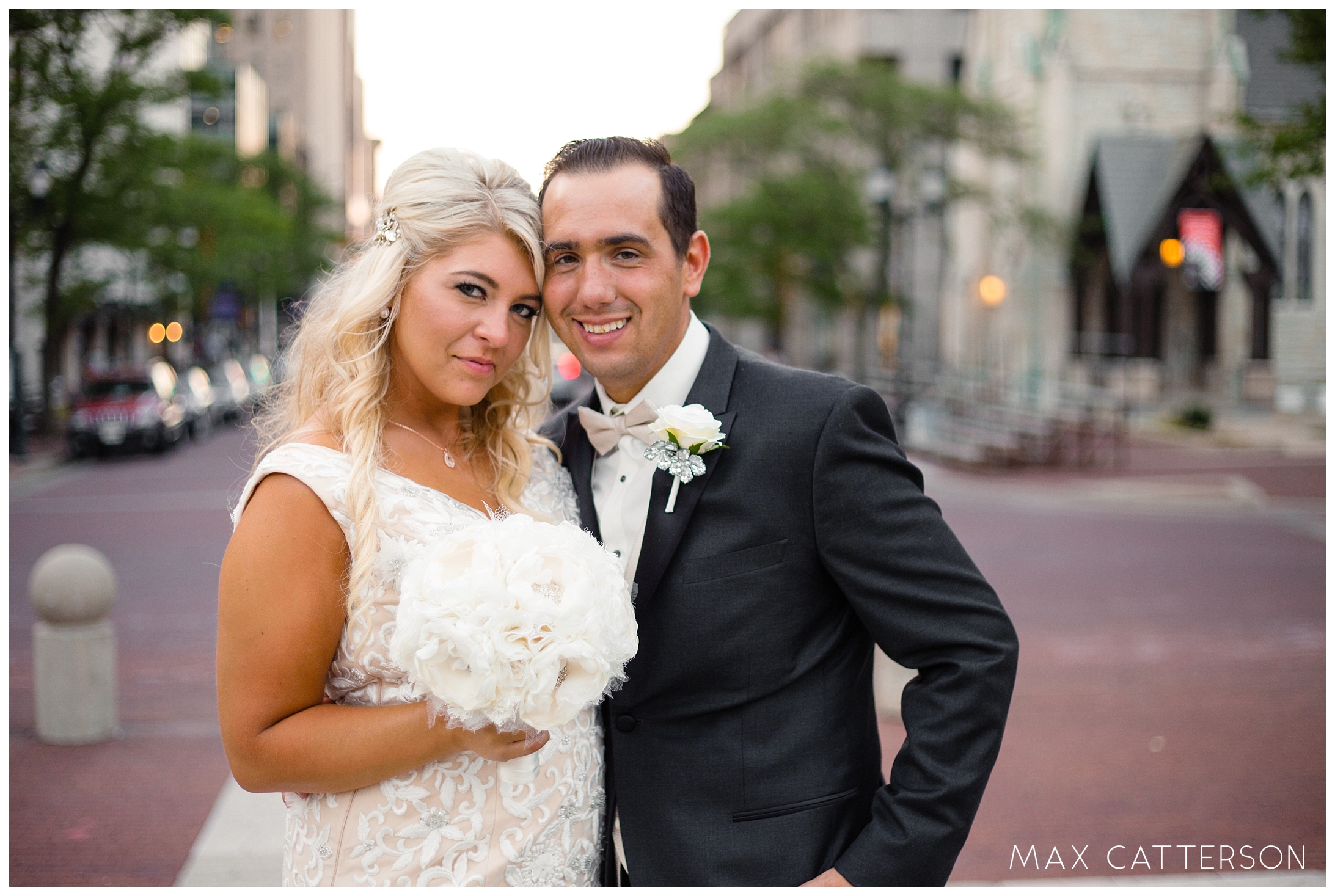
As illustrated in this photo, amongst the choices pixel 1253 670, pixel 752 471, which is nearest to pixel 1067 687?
pixel 1253 670

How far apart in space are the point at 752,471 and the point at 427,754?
98 cm

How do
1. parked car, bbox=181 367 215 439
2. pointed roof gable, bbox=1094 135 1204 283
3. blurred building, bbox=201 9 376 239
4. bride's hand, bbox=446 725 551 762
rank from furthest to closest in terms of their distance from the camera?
blurred building, bbox=201 9 376 239 → pointed roof gable, bbox=1094 135 1204 283 → parked car, bbox=181 367 215 439 → bride's hand, bbox=446 725 551 762

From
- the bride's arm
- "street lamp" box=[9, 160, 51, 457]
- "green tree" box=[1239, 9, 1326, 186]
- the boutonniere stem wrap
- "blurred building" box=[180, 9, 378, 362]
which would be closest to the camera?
the bride's arm

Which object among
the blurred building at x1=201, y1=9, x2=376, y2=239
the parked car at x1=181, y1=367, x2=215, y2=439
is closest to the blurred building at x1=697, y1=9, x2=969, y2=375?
the parked car at x1=181, y1=367, x2=215, y2=439

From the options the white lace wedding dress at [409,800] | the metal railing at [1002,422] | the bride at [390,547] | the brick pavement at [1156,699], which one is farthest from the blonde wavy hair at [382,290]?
the metal railing at [1002,422]

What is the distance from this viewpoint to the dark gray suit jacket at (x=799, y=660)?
2557 mm

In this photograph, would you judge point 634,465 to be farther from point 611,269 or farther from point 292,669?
point 292,669

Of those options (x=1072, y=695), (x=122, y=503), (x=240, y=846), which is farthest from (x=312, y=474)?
(x=122, y=503)

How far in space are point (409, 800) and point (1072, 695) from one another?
22.2 ft


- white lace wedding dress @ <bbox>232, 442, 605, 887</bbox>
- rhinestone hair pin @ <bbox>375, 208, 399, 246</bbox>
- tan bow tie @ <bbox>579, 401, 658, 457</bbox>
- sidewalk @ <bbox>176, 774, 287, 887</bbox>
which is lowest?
sidewalk @ <bbox>176, 774, 287, 887</bbox>

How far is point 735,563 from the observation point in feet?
8.73

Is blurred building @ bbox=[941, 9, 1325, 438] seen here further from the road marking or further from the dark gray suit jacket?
the dark gray suit jacket

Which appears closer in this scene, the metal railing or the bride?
the bride

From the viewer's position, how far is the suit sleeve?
254 centimetres
